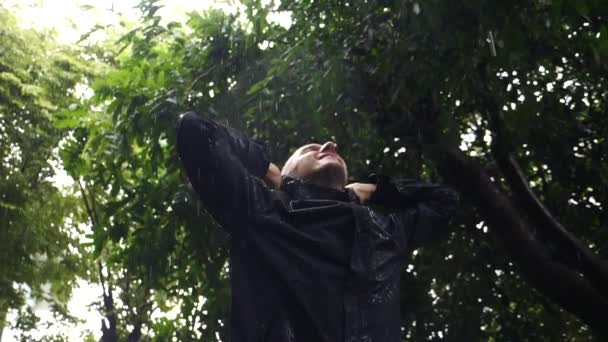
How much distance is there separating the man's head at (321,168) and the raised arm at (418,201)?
0.15 metres

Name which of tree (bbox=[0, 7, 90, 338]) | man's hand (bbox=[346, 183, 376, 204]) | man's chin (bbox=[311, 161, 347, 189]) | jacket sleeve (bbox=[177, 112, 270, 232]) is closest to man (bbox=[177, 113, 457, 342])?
jacket sleeve (bbox=[177, 112, 270, 232])

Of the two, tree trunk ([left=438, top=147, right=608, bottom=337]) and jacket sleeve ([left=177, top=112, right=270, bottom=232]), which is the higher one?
tree trunk ([left=438, top=147, right=608, bottom=337])

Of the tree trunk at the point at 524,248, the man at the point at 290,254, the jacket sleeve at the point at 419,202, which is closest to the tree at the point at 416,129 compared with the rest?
the tree trunk at the point at 524,248

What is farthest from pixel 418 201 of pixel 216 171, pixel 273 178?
pixel 216 171

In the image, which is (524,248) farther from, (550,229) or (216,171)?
(216,171)

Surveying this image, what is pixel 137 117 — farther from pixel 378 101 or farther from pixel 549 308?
pixel 549 308

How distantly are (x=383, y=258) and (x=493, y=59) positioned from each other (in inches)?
81.4

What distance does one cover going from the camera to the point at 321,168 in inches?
117

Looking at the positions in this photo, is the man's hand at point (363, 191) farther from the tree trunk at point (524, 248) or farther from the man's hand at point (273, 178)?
the tree trunk at point (524, 248)

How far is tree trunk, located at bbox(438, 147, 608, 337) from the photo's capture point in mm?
5602

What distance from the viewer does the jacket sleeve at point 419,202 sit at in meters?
3.01

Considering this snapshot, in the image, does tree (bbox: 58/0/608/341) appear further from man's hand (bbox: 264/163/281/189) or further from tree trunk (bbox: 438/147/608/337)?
man's hand (bbox: 264/163/281/189)

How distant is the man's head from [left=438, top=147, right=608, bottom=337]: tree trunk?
8.43 ft

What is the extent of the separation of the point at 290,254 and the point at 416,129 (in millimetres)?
2731
